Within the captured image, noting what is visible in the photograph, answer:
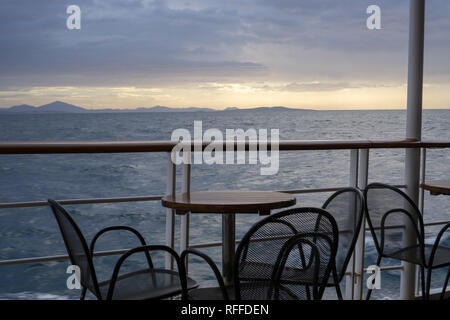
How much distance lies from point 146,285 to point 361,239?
1.49 m

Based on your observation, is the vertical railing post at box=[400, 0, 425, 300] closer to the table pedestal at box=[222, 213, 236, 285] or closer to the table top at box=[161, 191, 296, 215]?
the table top at box=[161, 191, 296, 215]

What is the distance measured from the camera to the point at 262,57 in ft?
92.2

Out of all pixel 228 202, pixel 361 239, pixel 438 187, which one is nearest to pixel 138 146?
pixel 228 202

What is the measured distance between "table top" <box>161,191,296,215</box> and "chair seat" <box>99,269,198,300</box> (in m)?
0.29

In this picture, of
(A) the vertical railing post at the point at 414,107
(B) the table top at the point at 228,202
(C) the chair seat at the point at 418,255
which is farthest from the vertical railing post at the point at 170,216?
(A) the vertical railing post at the point at 414,107

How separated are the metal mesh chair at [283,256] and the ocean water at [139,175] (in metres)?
8.78

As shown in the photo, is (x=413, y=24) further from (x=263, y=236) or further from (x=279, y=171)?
(x=279, y=171)

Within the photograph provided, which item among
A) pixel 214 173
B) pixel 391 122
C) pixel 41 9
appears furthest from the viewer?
pixel 391 122

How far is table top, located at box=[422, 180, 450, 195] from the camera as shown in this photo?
274 centimetres

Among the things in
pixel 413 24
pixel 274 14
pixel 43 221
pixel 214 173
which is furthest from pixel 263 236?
pixel 274 14

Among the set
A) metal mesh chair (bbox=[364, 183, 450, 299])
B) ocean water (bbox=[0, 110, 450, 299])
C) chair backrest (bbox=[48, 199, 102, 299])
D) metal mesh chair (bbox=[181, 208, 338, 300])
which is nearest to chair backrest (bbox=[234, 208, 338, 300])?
metal mesh chair (bbox=[181, 208, 338, 300])

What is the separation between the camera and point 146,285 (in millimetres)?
2084

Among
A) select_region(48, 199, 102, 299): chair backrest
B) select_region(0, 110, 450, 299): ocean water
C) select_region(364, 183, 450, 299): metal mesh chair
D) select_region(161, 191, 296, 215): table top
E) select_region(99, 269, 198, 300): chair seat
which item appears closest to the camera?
select_region(48, 199, 102, 299): chair backrest
